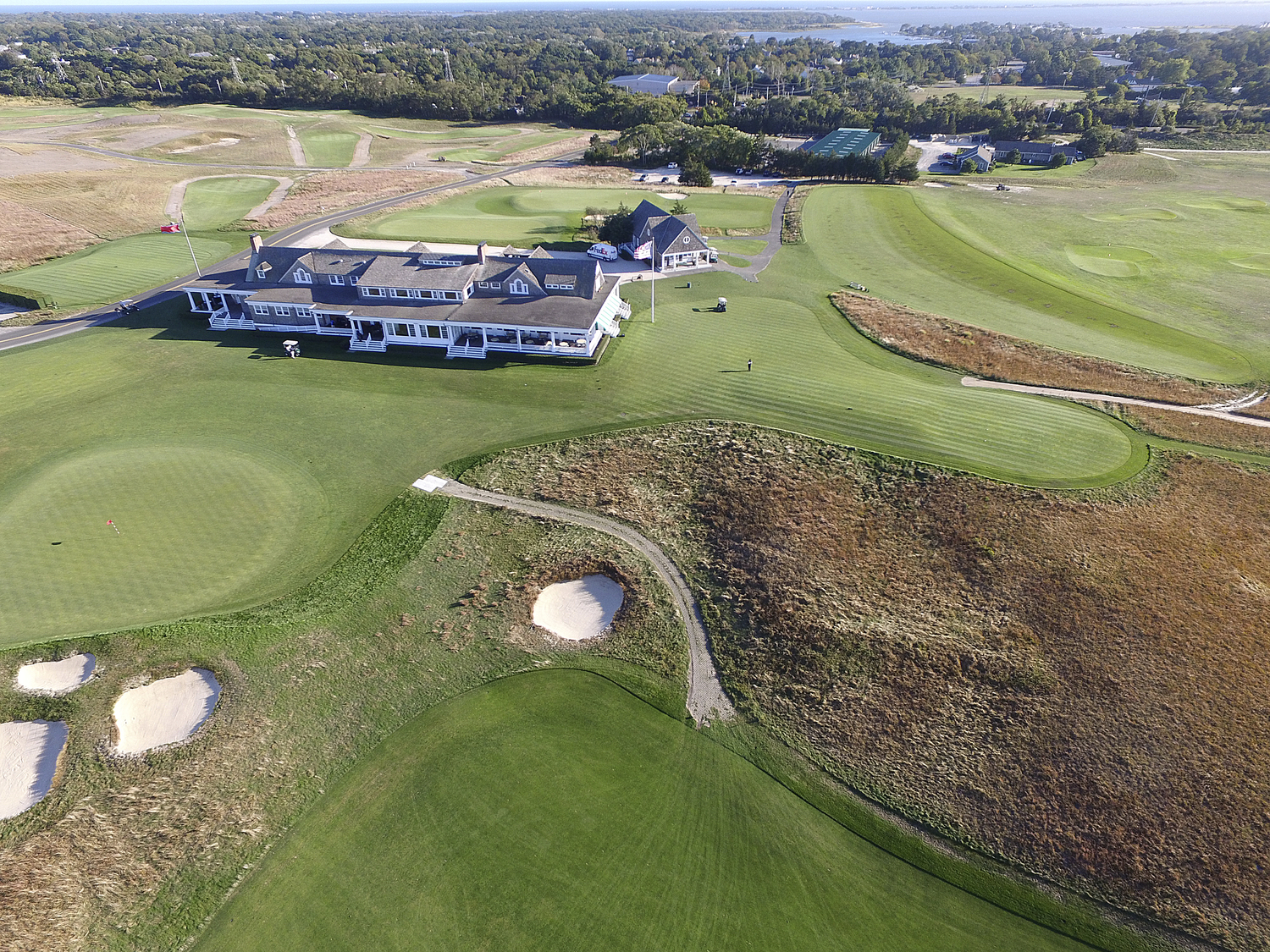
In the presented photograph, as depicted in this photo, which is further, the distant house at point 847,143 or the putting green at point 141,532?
the distant house at point 847,143

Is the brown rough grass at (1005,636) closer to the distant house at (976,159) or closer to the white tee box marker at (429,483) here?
the white tee box marker at (429,483)

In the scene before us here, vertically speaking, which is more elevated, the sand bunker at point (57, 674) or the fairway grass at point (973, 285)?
the fairway grass at point (973, 285)

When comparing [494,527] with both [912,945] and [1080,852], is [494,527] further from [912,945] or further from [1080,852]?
[1080,852]

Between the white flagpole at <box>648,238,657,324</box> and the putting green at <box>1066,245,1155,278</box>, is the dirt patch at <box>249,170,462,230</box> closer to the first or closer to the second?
the white flagpole at <box>648,238,657,324</box>

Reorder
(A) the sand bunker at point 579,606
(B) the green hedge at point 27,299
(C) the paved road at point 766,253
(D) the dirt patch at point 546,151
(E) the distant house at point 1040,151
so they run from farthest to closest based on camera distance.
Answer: (D) the dirt patch at point 546,151 → (E) the distant house at point 1040,151 → (C) the paved road at point 766,253 → (B) the green hedge at point 27,299 → (A) the sand bunker at point 579,606

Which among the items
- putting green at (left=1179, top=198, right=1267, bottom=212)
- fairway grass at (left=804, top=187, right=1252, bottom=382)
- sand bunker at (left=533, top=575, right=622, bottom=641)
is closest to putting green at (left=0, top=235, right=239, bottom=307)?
sand bunker at (left=533, top=575, right=622, bottom=641)

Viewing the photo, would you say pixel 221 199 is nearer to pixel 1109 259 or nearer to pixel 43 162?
pixel 43 162

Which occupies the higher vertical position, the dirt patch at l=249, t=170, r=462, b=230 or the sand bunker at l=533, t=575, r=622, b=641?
the dirt patch at l=249, t=170, r=462, b=230

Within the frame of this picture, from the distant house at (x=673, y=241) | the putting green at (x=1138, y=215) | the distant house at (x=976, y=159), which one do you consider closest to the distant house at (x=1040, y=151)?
the distant house at (x=976, y=159)
